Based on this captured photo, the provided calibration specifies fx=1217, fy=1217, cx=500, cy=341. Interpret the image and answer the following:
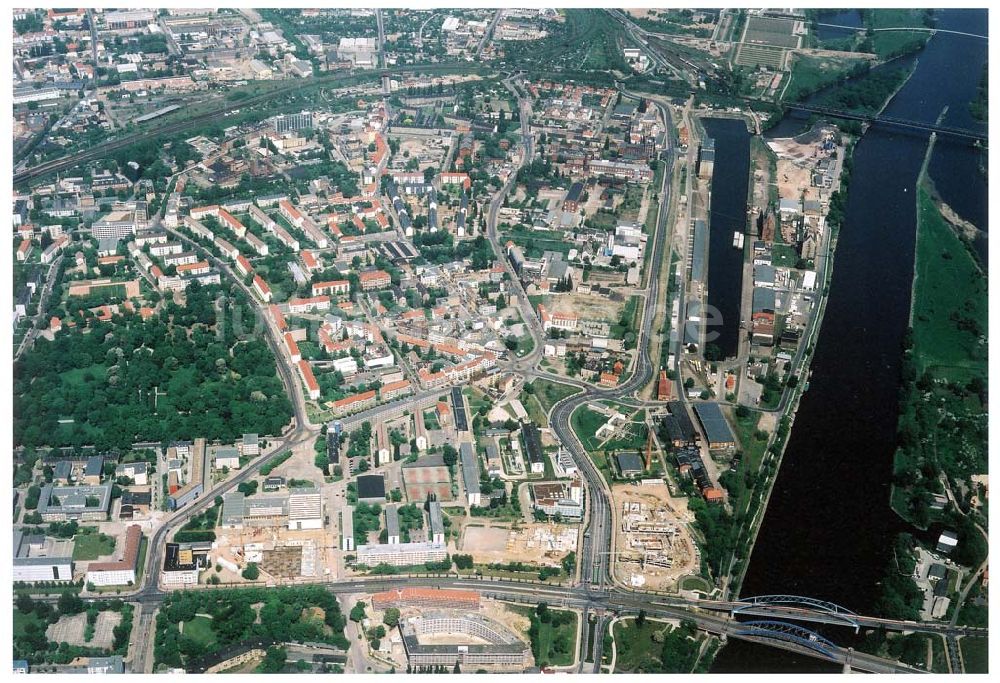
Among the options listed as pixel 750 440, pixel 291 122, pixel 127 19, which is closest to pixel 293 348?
pixel 750 440

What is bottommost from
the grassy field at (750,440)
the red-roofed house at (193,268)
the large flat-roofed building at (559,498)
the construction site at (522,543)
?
the construction site at (522,543)

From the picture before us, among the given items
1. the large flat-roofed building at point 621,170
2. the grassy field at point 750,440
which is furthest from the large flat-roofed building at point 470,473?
the large flat-roofed building at point 621,170

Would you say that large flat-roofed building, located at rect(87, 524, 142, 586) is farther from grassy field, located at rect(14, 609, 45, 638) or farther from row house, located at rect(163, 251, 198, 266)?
row house, located at rect(163, 251, 198, 266)

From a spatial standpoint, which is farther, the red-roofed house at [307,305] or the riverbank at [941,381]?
the red-roofed house at [307,305]

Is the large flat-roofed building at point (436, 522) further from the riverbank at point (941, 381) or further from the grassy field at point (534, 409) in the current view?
the riverbank at point (941, 381)

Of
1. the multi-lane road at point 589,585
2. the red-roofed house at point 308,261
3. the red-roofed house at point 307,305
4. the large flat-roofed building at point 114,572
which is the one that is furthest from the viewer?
the red-roofed house at point 308,261

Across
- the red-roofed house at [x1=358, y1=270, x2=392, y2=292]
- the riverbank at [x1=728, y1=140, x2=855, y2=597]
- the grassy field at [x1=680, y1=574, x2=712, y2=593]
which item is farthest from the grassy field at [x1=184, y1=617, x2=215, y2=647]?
the red-roofed house at [x1=358, y1=270, x2=392, y2=292]

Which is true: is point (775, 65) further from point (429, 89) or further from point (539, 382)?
point (539, 382)
